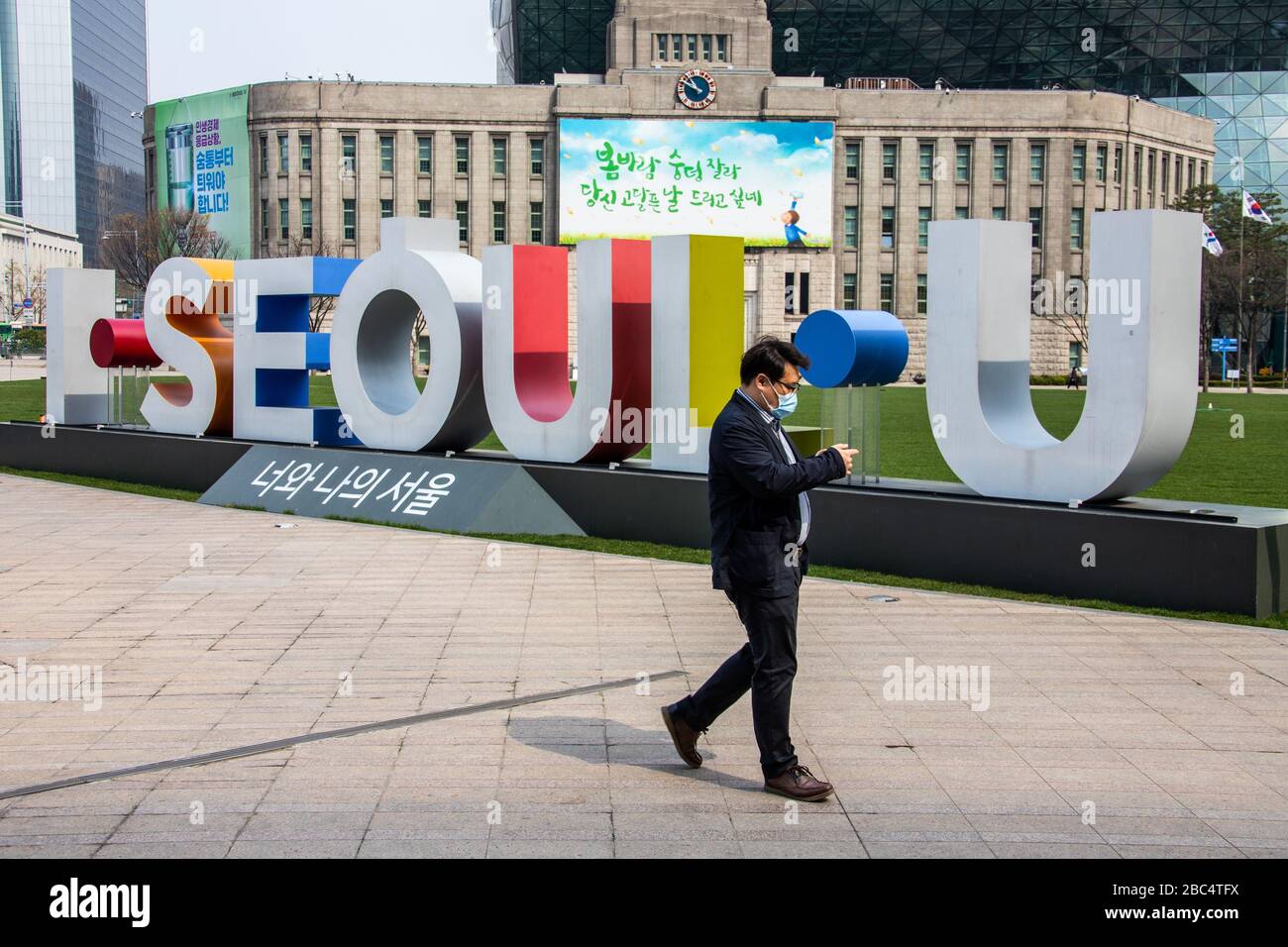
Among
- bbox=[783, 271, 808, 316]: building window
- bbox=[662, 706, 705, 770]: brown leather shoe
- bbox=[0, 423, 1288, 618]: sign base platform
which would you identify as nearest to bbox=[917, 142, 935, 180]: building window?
bbox=[783, 271, 808, 316]: building window

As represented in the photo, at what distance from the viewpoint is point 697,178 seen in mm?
73250

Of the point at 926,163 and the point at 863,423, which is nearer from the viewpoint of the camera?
the point at 863,423

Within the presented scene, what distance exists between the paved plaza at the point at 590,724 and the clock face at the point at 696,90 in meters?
65.6

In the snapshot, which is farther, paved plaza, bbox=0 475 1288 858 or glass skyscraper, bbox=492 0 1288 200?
glass skyscraper, bbox=492 0 1288 200

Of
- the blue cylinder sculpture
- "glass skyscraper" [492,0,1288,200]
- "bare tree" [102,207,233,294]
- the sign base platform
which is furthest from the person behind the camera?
"glass skyscraper" [492,0,1288,200]

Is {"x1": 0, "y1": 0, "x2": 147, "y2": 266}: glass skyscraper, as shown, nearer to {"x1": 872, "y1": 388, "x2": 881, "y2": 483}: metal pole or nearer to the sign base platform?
the sign base platform

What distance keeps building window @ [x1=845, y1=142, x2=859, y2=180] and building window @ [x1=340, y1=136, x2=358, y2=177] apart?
2708 cm

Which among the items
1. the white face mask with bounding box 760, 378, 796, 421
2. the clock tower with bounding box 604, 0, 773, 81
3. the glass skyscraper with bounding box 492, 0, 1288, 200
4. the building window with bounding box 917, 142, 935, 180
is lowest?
the white face mask with bounding box 760, 378, 796, 421

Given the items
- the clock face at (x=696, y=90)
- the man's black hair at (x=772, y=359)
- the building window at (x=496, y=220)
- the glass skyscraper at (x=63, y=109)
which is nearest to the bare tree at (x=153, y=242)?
the building window at (x=496, y=220)

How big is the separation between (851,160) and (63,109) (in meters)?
122

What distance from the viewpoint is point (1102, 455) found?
437 inches

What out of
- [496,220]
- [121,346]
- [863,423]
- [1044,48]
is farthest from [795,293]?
[863,423]

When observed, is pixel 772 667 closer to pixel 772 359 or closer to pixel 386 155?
pixel 772 359

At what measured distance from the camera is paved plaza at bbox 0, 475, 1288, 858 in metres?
5.85
